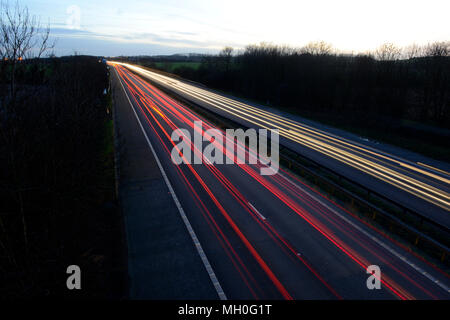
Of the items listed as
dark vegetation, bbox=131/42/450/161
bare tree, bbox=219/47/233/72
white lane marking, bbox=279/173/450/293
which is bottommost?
white lane marking, bbox=279/173/450/293

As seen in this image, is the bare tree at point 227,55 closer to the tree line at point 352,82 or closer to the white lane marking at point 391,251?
the tree line at point 352,82

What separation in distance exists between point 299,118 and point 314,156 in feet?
59.5

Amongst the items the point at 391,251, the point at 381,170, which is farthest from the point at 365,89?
the point at 391,251

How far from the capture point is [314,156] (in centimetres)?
2097

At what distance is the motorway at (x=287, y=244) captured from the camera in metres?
8.13

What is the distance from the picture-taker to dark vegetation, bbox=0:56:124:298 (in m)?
7.55

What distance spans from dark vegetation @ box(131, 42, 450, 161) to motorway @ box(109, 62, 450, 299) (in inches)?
656

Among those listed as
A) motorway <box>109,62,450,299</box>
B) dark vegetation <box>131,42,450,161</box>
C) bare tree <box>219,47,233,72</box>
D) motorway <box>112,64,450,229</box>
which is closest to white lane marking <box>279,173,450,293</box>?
motorway <box>109,62,450,299</box>

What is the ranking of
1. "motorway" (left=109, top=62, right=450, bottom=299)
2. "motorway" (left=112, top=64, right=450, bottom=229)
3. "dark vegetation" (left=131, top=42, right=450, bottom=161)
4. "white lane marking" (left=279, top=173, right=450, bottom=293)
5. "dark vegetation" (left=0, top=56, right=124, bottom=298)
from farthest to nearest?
1. "dark vegetation" (left=131, top=42, right=450, bottom=161)
2. "motorway" (left=112, top=64, right=450, bottom=229)
3. "white lane marking" (left=279, top=173, right=450, bottom=293)
4. "motorway" (left=109, top=62, right=450, bottom=299)
5. "dark vegetation" (left=0, top=56, right=124, bottom=298)

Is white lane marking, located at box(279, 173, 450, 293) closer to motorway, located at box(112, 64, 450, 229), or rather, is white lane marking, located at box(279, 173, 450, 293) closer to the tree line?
motorway, located at box(112, 64, 450, 229)

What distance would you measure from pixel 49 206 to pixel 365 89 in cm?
5087

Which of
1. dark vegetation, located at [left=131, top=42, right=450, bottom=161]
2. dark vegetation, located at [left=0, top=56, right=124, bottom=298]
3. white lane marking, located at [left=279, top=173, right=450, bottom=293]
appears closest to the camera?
dark vegetation, located at [left=0, top=56, right=124, bottom=298]
